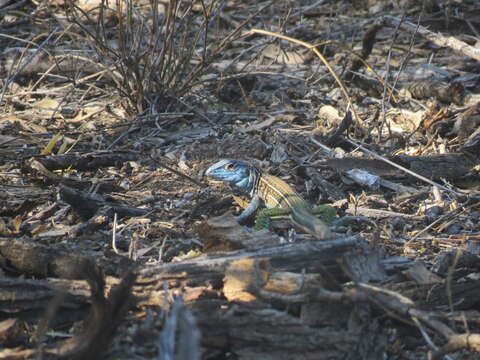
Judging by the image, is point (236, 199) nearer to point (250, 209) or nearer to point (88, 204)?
point (250, 209)

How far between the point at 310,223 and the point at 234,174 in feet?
3.84

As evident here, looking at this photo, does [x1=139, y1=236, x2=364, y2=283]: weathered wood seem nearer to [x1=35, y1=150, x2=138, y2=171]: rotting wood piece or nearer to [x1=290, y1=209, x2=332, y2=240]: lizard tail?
[x1=290, y1=209, x2=332, y2=240]: lizard tail

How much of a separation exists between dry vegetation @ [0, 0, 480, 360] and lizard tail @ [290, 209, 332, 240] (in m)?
0.11

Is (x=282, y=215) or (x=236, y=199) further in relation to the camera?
(x=236, y=199)

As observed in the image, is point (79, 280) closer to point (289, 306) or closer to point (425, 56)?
point (289, 306)

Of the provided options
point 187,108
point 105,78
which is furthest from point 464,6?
point 105,78

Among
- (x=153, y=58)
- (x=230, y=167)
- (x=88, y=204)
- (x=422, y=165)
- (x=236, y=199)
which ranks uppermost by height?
(x=153, y=58)

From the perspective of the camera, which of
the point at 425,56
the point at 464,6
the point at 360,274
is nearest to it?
the point at 360,274

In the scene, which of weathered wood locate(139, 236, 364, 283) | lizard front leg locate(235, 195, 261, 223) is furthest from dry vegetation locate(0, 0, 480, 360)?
lizard front leg locate(235, 195, 261, 223)

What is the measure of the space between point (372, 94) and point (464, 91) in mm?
1015

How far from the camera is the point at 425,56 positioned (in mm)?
7992

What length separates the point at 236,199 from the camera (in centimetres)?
479

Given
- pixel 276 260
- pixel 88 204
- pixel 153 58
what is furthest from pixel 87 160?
pixel 276 260

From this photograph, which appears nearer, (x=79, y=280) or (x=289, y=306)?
(x=289, y=306)
